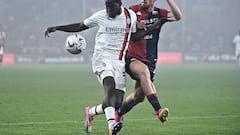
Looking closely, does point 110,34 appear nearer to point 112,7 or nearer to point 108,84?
point 112,7

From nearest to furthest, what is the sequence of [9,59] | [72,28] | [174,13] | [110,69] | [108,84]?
[108,84] < [110,69] < [72,28] < [174,13] < [9,59]

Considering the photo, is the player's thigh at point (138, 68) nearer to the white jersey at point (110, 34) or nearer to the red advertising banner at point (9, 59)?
the white jersey at point (110, 34)

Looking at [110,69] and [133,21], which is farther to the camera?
[133,21]

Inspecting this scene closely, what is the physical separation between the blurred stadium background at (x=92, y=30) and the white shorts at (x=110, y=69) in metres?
42.8

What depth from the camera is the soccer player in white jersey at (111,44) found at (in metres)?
9.55

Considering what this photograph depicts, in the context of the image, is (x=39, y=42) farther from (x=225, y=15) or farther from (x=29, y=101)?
(x=29, y=101)

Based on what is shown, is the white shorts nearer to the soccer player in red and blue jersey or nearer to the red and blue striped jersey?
the soccer player in red and blue jersey

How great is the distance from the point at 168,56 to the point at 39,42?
1090cm

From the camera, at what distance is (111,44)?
9.67 metres

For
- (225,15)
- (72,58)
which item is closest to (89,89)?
(72,58)

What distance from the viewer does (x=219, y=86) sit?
899 inches

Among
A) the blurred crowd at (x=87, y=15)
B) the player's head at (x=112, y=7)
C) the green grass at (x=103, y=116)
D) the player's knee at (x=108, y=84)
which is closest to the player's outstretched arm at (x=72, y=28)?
the player's head at (x=112, y=7)

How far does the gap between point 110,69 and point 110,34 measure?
0.51m

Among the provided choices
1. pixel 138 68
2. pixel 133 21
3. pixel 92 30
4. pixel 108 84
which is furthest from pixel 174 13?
pixel 92 30
